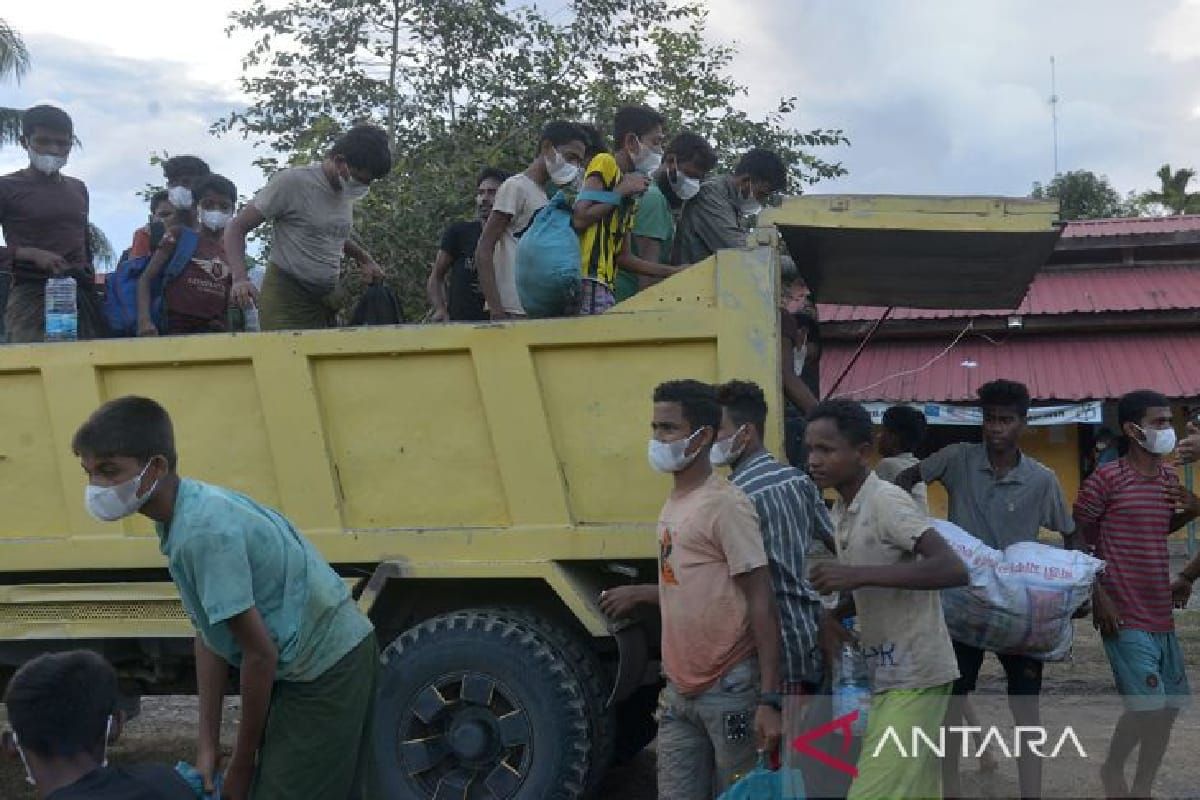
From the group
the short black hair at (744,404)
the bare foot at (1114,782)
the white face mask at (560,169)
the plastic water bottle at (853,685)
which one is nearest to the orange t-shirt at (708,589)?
the plastic water bottle at (853,685)

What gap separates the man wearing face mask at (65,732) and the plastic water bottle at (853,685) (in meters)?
2.13

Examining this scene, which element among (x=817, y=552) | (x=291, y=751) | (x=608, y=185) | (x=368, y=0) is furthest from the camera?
(x=368, y=0)

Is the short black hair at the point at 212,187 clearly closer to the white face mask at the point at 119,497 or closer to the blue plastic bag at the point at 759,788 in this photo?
the white face mask at the point at 119,497

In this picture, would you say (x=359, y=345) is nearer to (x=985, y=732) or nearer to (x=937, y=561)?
(x=937, y=561)

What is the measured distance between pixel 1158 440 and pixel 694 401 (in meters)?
2.13

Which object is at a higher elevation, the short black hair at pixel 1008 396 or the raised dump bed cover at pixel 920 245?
the raised dump bed cover at pixel 920 245

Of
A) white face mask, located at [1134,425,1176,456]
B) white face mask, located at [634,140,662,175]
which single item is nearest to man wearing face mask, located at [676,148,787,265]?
white face mask, located at [634,140,662,175]

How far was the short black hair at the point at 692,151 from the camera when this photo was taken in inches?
236

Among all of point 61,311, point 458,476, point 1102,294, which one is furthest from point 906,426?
point 1102,294

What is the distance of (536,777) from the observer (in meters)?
4.76

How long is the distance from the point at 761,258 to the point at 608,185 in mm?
1065

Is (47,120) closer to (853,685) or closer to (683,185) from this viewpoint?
(683,185)

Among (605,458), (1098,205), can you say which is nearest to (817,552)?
(605,458)

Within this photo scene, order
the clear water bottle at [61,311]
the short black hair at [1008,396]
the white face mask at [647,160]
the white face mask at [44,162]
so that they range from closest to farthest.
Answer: the short black hair at [1008,396] → the clear water bottle at [61,311] → the white face mask at [647,160] → the white face mask at [44,162]
